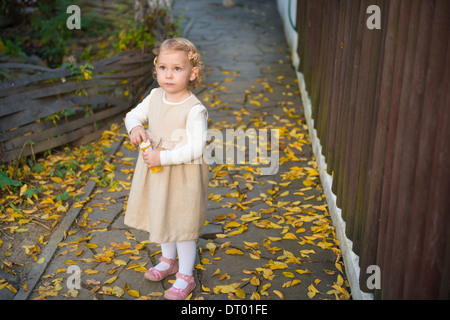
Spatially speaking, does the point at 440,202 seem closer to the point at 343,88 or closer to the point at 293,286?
the point at 293,286

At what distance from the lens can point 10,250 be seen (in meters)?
4.16

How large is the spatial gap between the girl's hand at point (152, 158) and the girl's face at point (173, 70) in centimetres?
40

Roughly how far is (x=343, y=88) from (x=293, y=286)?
1.76m

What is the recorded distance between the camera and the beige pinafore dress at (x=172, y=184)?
3.22 meters

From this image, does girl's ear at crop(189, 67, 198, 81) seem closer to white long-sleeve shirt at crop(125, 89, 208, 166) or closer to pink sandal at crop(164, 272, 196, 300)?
white long-sleeve shirt at crop(125, 89, 208, 166)

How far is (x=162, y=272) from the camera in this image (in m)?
3.73

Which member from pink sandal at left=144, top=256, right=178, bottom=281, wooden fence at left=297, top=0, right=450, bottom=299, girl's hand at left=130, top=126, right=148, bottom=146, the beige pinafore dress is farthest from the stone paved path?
girl's hand at left=130, top=126, right=148, bottom=146

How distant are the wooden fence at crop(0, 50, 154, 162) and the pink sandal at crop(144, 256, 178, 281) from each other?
2413mm

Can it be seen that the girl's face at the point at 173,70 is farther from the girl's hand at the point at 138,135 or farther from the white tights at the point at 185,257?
the white tights at the point at 185,257

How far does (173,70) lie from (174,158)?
547mm

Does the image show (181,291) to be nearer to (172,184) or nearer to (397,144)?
(172,184)

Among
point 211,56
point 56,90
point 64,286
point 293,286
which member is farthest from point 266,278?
point 211,56

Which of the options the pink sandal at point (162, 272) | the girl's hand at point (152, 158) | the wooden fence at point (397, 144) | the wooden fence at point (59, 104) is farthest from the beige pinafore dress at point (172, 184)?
the wooden fence at point (59, 104)

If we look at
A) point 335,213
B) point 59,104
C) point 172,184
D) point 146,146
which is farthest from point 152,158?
point 59,104
